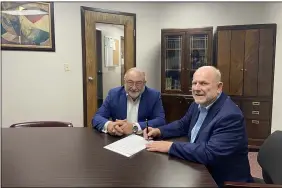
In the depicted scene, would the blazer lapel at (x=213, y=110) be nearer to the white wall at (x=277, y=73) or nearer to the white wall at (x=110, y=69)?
the white wall at (x=277, y=73)

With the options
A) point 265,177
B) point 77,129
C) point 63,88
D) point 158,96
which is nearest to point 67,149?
point 77,129

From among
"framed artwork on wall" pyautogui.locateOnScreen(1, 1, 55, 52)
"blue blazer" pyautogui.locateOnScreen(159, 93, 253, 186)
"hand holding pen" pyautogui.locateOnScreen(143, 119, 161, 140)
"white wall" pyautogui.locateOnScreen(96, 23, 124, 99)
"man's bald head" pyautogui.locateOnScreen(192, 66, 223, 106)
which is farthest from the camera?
"white wall" pyautogui.locateOnScreen(96, 23, 124, 99)

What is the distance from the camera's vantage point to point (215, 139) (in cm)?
123

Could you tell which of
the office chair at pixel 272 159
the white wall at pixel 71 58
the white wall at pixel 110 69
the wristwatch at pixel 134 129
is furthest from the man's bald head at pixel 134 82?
the white wall at pixel 110 69

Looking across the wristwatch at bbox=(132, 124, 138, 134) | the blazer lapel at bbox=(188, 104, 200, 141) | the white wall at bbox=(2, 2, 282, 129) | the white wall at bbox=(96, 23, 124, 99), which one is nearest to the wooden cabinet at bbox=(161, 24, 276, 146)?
the white wall at bbox=(2, 2, 282, 129)

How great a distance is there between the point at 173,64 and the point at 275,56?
50.3 inches

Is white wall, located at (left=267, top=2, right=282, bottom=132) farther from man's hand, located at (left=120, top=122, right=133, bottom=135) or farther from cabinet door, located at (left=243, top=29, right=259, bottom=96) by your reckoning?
man's hand, located at (left=120, top=122, right=133, bottom=135)

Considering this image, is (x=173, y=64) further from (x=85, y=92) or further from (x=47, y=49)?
(x=47, y=49)

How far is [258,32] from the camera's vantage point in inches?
125

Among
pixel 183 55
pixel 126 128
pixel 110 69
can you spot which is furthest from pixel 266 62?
pixel 126 128

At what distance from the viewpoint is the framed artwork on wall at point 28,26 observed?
8.88ft

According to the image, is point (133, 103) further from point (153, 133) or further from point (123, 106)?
point (153, 133)

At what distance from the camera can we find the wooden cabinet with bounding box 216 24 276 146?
3170 millimetres

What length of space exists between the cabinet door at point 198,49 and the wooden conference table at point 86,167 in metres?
2.37
